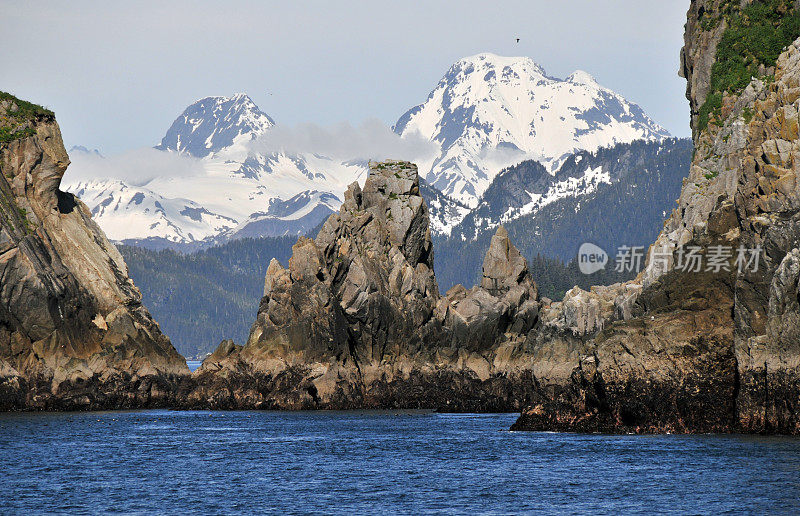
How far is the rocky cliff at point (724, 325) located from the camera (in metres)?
73.7

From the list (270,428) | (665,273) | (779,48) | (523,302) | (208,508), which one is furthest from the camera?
(523,302)

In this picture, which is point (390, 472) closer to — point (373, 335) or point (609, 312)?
point (373, 335)

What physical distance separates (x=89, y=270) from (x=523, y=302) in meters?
59.7

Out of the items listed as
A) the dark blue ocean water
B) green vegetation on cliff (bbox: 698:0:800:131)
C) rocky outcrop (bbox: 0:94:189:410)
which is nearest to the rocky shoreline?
rocky outcrop (bbox: 0:94:189:410)

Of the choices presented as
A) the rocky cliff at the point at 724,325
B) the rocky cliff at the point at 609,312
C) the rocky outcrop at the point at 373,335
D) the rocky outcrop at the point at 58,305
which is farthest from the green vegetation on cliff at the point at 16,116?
the rocky cliff at the point at 724,325

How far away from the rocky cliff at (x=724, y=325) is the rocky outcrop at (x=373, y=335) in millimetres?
42166

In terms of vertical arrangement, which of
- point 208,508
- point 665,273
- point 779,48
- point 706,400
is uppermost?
point 779,48

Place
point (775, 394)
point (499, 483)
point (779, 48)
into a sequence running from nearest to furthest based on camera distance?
point (499, 483), point (775, 394), point (779, 48)

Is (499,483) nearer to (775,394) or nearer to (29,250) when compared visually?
(775,394)

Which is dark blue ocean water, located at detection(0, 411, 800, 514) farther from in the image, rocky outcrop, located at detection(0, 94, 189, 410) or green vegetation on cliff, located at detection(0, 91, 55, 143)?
green vegetation on cliff, located at detection(0, 91, 55, 143)

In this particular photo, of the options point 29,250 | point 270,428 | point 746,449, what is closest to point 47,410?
point 29,250

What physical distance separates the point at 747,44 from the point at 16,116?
302 ft

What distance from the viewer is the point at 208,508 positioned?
190 feet

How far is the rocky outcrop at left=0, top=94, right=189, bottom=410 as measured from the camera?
127 meters
